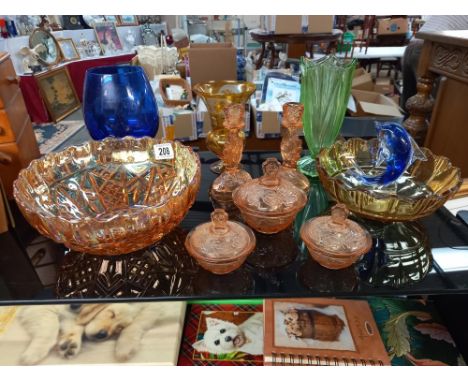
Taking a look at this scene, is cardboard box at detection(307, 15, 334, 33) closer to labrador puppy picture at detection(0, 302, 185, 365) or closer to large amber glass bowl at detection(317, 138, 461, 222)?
large amber glass bowl at detection(317, 138, 461, 222)

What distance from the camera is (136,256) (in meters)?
0.53

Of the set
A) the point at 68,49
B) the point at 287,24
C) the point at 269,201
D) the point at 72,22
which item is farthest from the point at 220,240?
the point at 72,22

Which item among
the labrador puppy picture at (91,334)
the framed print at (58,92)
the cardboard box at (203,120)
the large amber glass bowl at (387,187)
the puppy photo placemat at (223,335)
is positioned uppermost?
the large amber glass bowl at (387,187)

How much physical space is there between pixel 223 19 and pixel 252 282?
3021mm

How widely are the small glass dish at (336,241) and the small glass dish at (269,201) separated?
4 cm

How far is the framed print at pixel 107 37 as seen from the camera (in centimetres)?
269

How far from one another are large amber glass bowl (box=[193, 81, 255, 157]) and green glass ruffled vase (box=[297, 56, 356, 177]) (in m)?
0.12

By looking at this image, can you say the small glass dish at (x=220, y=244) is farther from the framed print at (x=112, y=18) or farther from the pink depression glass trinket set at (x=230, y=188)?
the framed print at (x=112, y=18)

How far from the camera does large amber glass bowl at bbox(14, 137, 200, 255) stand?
1.65 ft

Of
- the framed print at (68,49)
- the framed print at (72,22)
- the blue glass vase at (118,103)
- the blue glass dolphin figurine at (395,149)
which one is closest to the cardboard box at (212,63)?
the blue glass vase at (118,103)

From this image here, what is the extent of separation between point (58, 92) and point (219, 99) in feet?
5.55

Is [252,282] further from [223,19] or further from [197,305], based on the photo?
[223,19]

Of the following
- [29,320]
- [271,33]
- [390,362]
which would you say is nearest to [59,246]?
[29,320]

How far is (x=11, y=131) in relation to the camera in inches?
25.0
